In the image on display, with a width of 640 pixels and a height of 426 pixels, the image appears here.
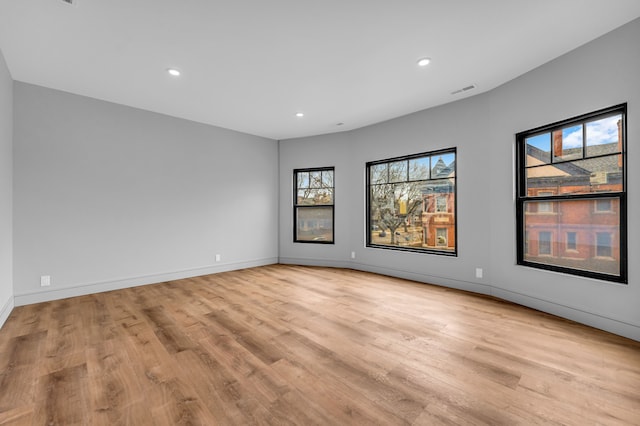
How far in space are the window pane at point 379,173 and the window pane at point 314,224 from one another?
44.0 inches

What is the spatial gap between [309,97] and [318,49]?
1168 mm

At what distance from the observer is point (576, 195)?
291cm

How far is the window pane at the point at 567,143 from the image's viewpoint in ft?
9.58

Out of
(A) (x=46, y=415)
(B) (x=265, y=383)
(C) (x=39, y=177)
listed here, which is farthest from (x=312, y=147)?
(A) (x=46, y=415)

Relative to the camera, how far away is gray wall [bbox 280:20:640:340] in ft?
8.26

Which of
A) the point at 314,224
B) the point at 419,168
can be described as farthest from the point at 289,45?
the point at 314,224

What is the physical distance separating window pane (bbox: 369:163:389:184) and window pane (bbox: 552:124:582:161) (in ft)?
8.06

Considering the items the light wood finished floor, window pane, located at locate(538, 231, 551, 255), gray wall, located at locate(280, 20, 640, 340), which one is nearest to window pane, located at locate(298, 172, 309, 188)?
gray wall, located at locate(280, 20, 640, 340)

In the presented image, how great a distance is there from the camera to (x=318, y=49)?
9.01ft

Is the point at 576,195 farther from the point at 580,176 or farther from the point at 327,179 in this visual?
the point at 327,179

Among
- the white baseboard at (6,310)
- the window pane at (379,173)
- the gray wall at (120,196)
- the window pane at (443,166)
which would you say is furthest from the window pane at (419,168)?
the white baseboard at (6,310)

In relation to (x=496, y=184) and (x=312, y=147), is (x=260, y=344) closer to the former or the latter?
(x=496, y=184)

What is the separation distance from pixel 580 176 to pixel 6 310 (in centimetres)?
633

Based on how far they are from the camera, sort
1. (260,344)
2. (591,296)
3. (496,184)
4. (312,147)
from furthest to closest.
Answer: (312,147) → (496,184) → (591,296) → (260,344)
